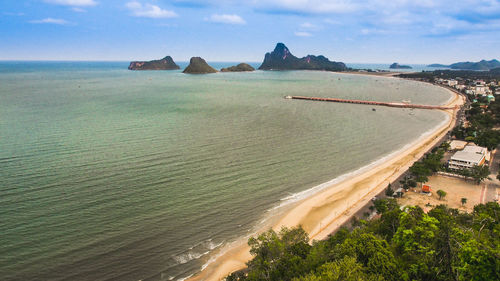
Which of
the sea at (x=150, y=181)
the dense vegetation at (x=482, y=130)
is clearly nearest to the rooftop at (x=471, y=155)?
the dense vegetation at (x=482, y=130)

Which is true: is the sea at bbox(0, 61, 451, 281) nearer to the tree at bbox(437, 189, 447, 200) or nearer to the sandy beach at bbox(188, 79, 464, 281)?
the sandy beach at bbox(188, 79, 464, 281)

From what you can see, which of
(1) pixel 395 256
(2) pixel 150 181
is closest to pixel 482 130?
(1) pixel 395 256

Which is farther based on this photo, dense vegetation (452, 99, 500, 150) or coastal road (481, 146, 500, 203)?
dense vegetation (452, 99, 500, 150)

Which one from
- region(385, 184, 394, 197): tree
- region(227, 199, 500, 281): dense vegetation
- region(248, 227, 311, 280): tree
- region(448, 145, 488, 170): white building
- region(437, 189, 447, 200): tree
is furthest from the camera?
region(448, 145, 488, 170): white building

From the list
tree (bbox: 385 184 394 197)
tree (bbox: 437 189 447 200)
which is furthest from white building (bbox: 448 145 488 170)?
tree (bbox: 385 184 394 197)

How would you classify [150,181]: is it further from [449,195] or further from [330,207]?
[449,195]

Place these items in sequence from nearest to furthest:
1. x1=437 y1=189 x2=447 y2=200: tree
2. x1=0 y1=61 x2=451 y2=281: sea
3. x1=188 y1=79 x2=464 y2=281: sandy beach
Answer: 1. x1=0 y1=61 x2=451 y2=281: sea
2. x1=188 y1=79 x2=464 y2=281: sandy beach
3. x1=437 y1=189 x2=447 y2=200: tree
